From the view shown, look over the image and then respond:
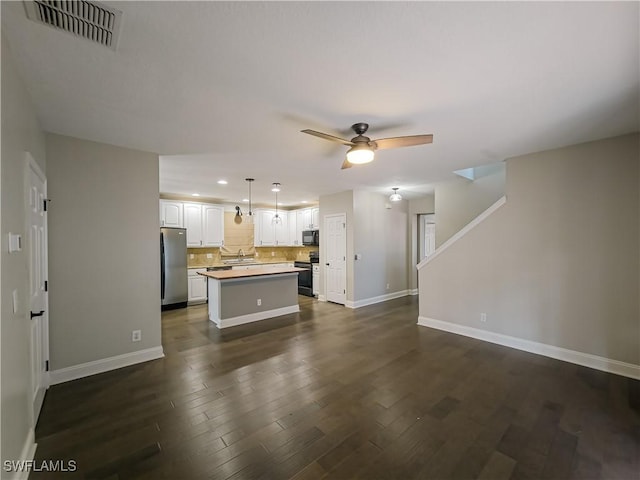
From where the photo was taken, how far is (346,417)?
87.5 inches

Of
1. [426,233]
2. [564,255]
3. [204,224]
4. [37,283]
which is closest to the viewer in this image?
[37,283]

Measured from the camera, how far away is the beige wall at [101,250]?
284 centimetres

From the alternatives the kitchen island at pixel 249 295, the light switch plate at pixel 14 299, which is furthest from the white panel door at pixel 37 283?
the kitchen island at pixel 249 295

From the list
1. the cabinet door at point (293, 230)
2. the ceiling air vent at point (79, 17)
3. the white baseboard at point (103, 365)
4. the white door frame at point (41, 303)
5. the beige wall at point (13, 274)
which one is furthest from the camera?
the cabinet door at point (293, 230)

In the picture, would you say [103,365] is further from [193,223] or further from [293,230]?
[293,230]

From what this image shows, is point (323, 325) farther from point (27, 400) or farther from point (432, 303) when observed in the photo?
point (27, 400)

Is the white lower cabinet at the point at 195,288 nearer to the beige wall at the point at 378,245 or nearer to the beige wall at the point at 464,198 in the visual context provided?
the beige wall at the point at 378,245

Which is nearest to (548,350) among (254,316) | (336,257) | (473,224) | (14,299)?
(473,224)

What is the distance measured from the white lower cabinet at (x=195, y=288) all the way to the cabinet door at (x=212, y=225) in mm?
829

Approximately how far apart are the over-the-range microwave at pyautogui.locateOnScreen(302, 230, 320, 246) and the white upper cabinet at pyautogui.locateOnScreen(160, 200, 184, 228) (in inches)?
122

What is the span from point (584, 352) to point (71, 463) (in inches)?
194

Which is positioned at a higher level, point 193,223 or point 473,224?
point 193,223

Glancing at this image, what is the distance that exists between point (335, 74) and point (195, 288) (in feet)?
19.3

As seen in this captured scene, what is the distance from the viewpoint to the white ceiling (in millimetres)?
1374
